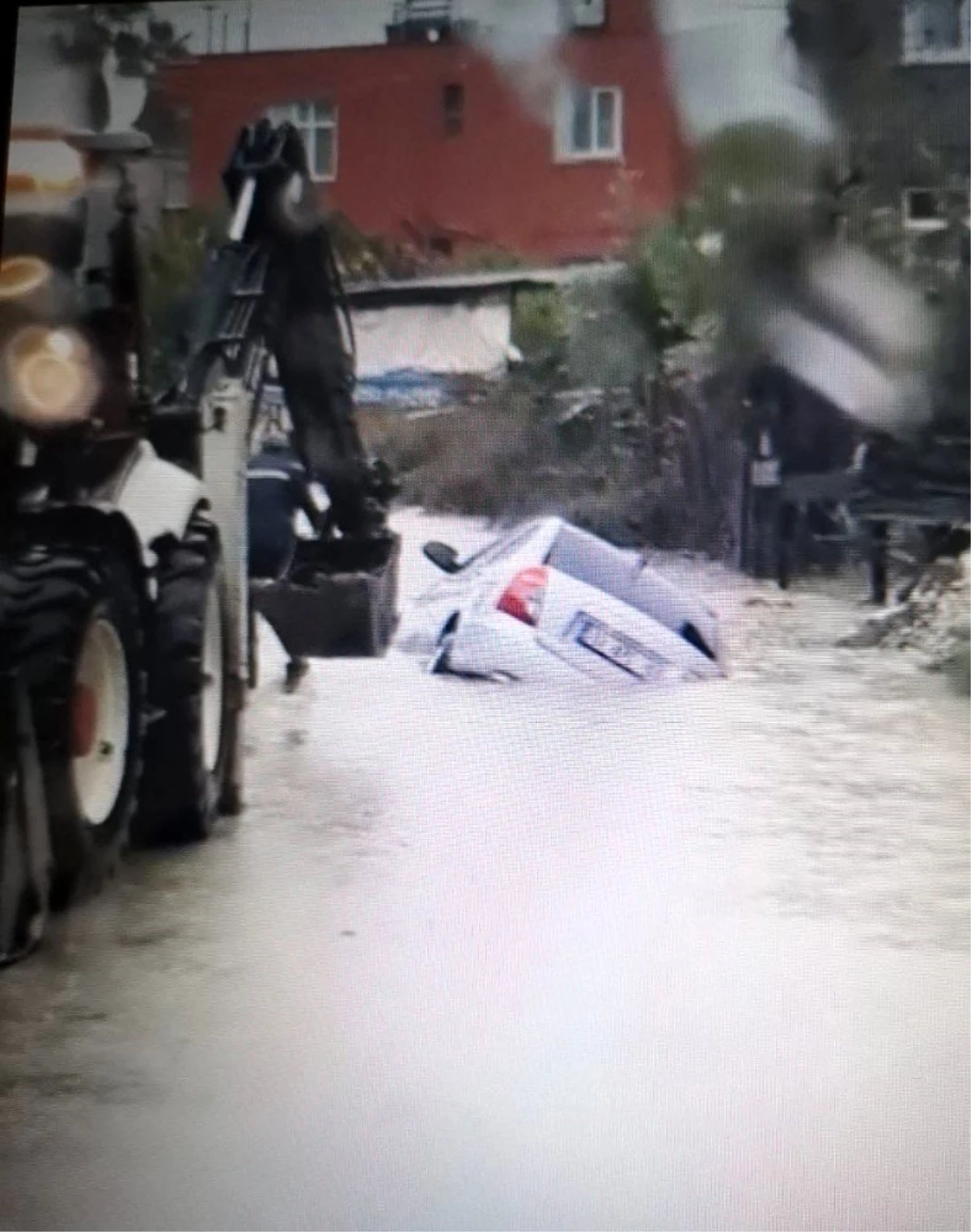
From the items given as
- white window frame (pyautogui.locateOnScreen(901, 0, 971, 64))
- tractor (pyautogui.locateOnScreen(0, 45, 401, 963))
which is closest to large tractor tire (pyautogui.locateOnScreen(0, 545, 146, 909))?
tractor (pyautogui.locateOnScreen(0, 45, 401, 963))

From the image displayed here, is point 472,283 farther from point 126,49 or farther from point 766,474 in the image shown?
point 126,49

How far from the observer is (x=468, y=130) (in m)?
1.90

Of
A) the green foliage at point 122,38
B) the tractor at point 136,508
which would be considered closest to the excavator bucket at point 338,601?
the tractor at point 136,508

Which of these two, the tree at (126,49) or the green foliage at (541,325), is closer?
the green foliage at (541,325)

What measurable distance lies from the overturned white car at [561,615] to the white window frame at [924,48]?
659mm

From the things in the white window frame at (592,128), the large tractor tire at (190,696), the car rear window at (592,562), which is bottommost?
the large tractor tire at (190,696)

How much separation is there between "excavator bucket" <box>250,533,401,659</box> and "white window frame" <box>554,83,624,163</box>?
0.52 metres

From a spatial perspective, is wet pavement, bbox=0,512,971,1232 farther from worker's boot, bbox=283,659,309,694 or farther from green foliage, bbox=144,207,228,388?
green foliage, bbox=144,207,228,388

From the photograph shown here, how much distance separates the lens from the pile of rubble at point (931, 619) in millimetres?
1635

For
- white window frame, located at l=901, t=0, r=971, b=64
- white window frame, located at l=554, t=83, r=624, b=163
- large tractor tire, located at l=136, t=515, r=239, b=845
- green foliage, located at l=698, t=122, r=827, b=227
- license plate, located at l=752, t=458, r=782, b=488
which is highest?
white window frame, located at l=901, t=0, r=971, b=64

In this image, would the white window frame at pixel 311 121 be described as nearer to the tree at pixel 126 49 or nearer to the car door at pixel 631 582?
the tree at pixel 126 49

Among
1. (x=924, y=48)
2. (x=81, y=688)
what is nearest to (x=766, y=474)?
(x=924, y=48)

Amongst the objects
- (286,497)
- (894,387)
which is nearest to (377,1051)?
(286,497)

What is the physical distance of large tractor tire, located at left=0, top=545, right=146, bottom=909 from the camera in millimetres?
1767
